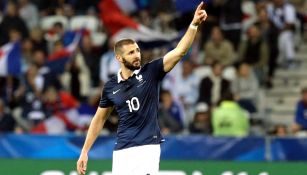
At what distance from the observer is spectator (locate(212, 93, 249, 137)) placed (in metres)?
17.1

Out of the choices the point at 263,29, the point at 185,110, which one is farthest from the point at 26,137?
the point at 263,29

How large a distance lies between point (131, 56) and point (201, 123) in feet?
25.3

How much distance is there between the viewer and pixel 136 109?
10312mm

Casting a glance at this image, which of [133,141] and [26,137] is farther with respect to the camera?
[26,137]

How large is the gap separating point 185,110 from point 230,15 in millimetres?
2890

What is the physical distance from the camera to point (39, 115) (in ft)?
61.7

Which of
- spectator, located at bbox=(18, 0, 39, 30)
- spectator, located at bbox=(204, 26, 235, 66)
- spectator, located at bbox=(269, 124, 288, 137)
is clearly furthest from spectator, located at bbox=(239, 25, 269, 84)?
spectator, located at bbox=(18, 0, 39, 30)

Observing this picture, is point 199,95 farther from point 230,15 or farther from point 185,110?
point 230,15

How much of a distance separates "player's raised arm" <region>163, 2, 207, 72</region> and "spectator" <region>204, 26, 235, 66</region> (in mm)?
9912

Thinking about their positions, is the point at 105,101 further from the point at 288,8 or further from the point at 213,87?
the point at 288,8

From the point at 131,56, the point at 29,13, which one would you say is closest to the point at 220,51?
the point at 29,13

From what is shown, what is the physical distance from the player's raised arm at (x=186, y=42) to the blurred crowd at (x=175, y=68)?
7.01 meters

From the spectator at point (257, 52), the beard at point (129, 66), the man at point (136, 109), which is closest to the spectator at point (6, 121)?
the spectator at point (257, 52)

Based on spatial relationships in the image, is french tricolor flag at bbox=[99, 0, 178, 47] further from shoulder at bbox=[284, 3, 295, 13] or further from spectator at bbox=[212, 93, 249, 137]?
spectator at bbox=[212, 93, 249, 137]
